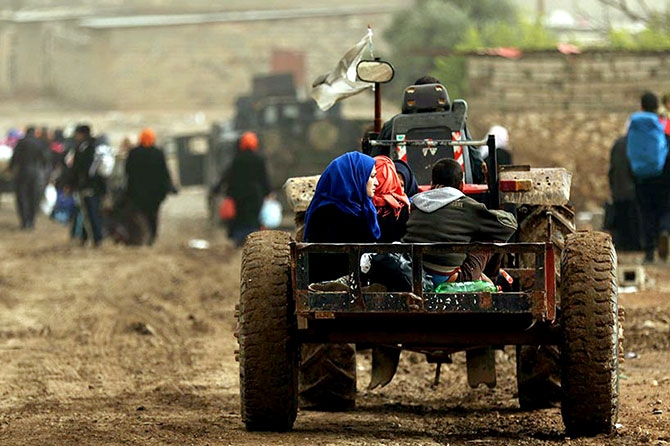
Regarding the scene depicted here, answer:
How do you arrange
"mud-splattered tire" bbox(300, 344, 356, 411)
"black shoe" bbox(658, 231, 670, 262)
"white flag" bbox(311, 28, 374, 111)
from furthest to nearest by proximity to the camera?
"black shoe" bbox(658, 231, 670, 262)
"white flag" bbox(311, 28, 374, 111)
"mud-splattered tire" bbox(300, 344, 356, 411)

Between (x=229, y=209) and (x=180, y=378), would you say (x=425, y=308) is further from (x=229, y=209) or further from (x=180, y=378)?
(x=229, y=209)

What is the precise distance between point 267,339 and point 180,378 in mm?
3349

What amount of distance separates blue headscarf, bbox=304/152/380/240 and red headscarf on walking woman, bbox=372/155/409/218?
0.78 ft

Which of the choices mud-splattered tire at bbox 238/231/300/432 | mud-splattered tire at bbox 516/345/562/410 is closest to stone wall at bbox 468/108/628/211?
mud-splattered tire at bbox 516/345/562/410

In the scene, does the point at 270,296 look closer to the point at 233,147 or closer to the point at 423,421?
the point at 423,421

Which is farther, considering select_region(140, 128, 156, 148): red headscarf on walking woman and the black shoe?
select_region(140, 128, 156, 148): red headscarf on walking woman

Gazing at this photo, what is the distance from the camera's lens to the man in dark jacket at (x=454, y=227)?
7625mm

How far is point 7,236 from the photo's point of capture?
24.4 meters

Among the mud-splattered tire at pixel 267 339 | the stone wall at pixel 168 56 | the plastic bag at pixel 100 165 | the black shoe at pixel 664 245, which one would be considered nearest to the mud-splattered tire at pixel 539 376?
the mud-splattered tire at pixel 267 339

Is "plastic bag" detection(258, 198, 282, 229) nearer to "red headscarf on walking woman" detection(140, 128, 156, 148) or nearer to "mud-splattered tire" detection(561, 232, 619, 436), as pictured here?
"red headscarf on walking woman" detection(140, 128, 156, 148)

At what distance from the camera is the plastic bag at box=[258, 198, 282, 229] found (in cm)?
2172

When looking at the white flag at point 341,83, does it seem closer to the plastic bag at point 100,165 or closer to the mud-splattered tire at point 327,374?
the mud-splattered tire at point 327,374

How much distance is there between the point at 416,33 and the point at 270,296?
29688mm

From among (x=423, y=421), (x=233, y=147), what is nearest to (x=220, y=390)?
(x=423, y=421)
